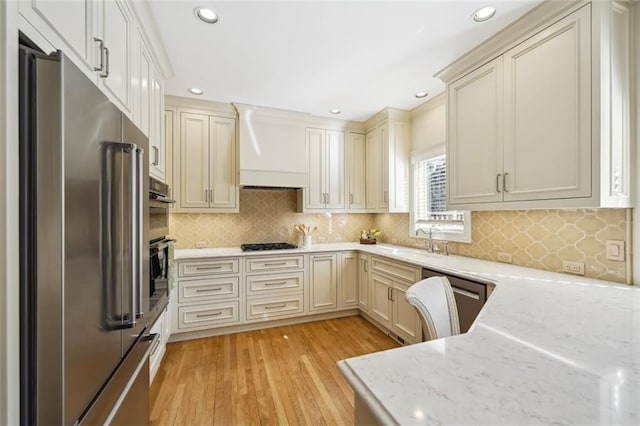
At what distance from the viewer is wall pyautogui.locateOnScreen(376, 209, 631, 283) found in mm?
1609

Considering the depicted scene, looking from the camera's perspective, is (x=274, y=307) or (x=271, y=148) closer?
(x=274, y=307)

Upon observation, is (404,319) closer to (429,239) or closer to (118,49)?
(429,239)

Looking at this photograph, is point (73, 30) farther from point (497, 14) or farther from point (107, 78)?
point (497, 14)

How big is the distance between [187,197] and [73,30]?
2.17 metres

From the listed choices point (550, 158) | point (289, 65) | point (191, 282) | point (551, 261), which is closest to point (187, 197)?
point (191, 282)

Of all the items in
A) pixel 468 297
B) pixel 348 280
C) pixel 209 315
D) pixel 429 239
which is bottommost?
pixel 209 315

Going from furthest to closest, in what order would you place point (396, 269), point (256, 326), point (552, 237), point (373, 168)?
1. point (373, 168)
2. point (256, 326)
3. point (396, 269)
4. point (552, 237)

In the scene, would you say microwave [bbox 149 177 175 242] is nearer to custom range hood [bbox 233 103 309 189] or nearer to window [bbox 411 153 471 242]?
custom range hood [bbox 233 103 309 189]

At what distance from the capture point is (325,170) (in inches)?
141

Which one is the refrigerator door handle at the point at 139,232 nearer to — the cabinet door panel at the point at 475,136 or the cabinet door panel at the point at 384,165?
the cabinet door panel at the point at 475,136

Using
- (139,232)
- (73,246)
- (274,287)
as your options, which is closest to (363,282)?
(274,287)

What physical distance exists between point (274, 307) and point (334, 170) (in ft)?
6.29

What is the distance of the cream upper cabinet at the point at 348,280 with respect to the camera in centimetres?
331

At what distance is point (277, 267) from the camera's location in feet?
9.96
